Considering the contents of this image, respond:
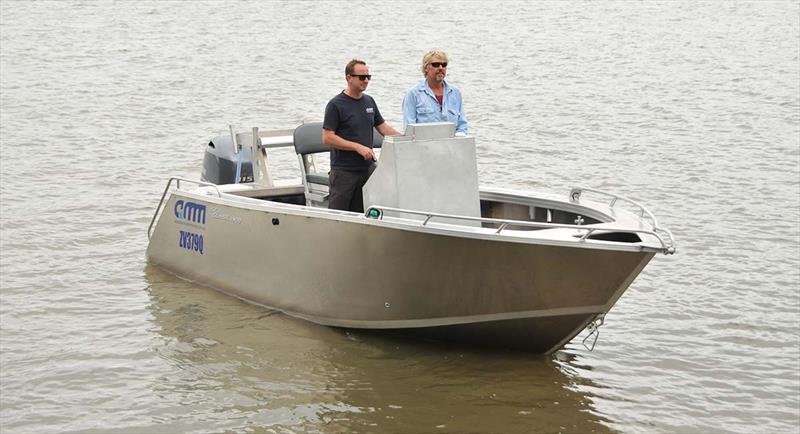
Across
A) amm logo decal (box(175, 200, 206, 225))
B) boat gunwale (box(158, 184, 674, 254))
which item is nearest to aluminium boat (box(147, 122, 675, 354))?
boat gunwale (box(158, 184, 674, 254))

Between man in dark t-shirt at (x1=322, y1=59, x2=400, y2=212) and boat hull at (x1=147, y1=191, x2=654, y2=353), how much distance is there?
390 mm

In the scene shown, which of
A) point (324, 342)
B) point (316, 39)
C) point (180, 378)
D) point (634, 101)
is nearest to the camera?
point (180, 378)

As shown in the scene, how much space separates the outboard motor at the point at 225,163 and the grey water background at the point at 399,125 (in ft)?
3.64

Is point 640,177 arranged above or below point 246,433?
above

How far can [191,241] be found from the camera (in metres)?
10.8

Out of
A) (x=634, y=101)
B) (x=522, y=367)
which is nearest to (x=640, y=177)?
(x=634, y=101)

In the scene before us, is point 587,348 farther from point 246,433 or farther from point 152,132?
point 152,132

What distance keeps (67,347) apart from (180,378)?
1264 mm

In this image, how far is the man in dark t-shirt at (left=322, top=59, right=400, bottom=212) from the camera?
9.23m

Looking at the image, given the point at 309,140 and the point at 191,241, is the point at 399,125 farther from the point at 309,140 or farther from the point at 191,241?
the point at 309,140

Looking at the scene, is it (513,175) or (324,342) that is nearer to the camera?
(324,342)

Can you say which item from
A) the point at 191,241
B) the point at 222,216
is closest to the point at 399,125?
the point at 191,241

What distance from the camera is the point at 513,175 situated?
15930 mm

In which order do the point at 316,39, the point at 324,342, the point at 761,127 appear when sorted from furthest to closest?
the point at 316,39 → the point at 761,127 → the point at 324,342
